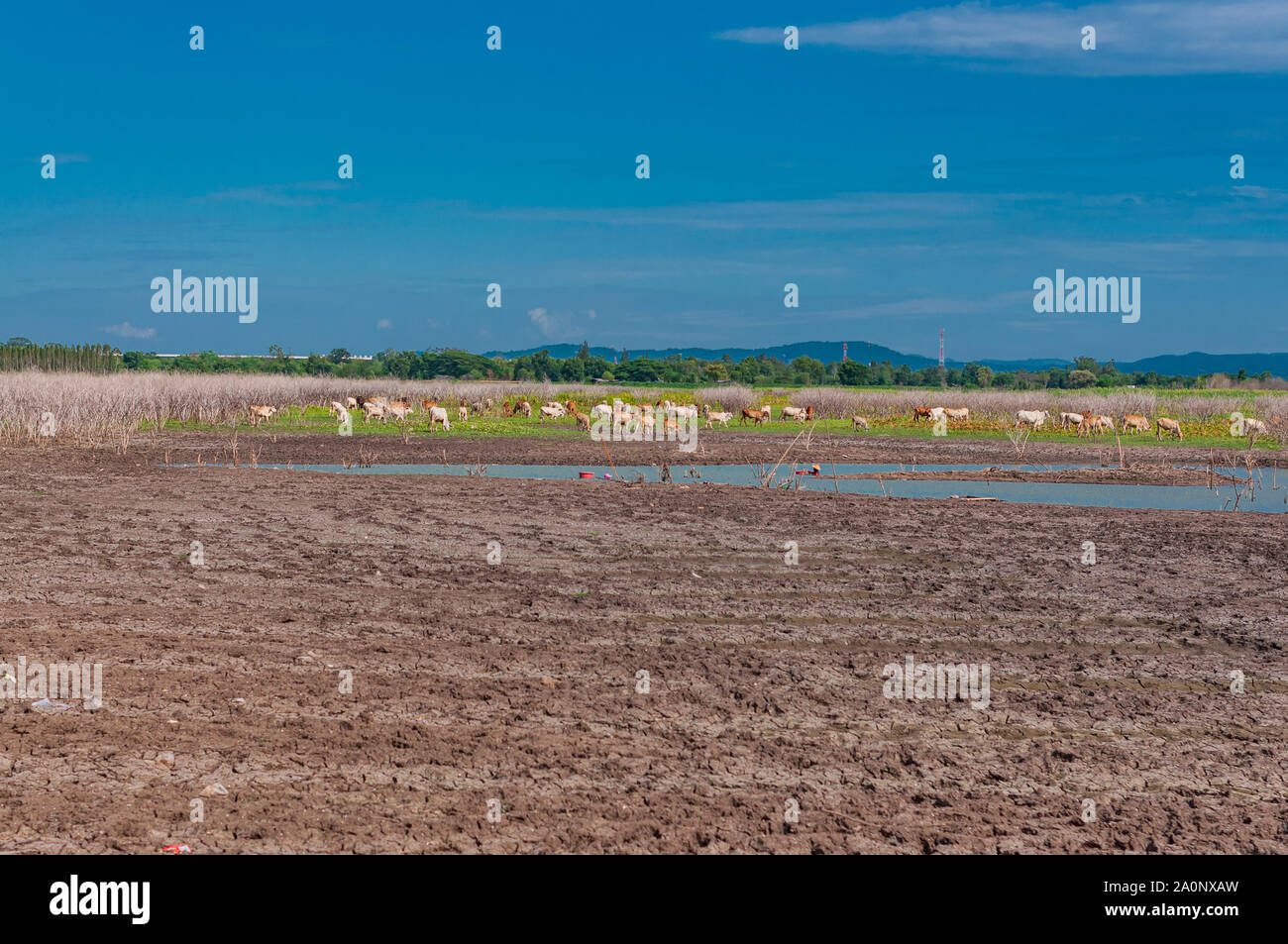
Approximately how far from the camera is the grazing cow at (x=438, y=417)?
41.6 metres

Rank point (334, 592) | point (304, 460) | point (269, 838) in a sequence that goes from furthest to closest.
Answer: point (304, 460), point (334, 592), point (269, 838)

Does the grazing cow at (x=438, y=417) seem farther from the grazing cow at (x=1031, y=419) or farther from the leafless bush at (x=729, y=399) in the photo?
the grazing cow at (x=1031, y=419)

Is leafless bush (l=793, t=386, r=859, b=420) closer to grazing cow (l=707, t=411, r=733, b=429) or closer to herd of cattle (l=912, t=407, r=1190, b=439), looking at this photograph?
grazing cow (l=707, t=411, r=733, b=429)

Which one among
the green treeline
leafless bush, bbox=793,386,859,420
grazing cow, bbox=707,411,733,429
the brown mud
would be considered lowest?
the brown mud

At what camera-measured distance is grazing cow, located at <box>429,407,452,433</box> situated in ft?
136

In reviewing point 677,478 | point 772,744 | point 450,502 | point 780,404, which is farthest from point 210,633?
point 780,404

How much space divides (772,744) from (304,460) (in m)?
24.2

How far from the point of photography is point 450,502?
1862 cm

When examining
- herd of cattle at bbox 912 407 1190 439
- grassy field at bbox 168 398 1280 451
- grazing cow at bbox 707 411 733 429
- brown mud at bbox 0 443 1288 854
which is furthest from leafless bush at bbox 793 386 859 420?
brown mud at bbox 0 443 1288 854

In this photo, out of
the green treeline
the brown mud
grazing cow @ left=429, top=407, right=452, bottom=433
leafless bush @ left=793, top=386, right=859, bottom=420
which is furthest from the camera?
the green treeline

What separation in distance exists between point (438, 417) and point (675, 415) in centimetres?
1022

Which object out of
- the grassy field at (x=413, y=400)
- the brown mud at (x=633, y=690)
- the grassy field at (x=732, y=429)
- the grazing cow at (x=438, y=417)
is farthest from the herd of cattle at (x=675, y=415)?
the brown mud at (x=633, y=690)

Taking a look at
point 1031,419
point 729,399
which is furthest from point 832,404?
point 1031,419

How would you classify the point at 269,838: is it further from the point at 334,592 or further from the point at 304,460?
the point at 304,460
